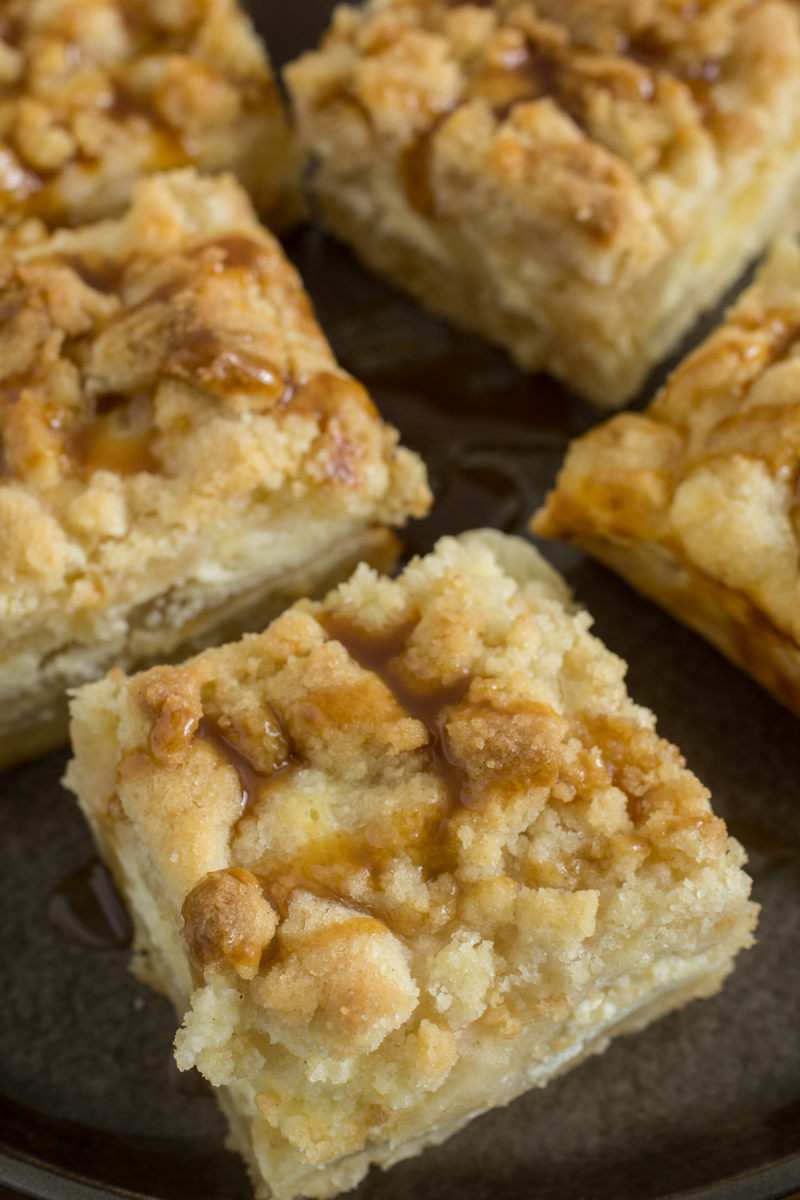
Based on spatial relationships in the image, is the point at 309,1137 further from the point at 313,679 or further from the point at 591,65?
the point at 591,65

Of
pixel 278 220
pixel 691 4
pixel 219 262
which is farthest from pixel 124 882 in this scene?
pixel 691 4

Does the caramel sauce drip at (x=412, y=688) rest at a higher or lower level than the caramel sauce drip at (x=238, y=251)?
lower

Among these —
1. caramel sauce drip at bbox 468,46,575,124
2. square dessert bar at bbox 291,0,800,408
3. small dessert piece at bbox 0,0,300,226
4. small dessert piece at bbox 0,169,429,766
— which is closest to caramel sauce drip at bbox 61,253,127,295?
small dessert piece at bbox 0,169,429,766

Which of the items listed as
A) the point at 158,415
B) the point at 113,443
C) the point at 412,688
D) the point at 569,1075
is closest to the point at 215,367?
the point at 158,415

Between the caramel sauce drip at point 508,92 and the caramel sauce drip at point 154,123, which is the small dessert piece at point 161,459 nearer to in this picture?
the caramel sauce drip at point 154,123

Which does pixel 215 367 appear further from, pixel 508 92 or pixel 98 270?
pixel 508 92

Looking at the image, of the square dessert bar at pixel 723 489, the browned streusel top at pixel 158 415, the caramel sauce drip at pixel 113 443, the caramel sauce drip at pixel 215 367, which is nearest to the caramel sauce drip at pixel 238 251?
the browned streusel top at pixel 158 415

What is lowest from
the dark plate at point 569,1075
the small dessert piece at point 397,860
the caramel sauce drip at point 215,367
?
the dark plate at point 569,1075
